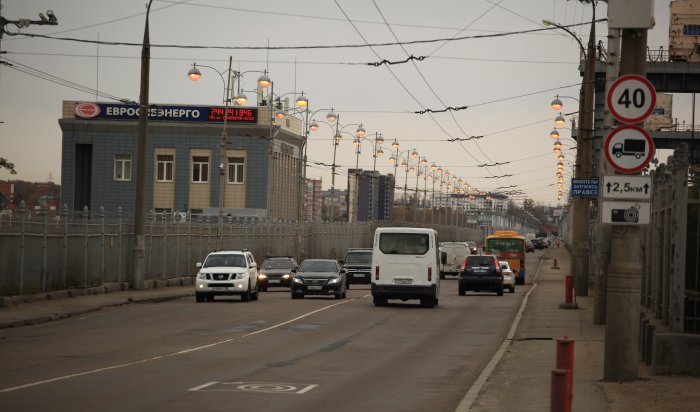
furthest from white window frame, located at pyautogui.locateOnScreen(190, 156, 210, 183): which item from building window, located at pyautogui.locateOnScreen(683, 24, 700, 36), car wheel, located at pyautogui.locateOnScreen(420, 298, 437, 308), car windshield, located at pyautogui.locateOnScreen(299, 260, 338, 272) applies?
car wheel, located at pyautogui.locateOnScreen(420, 298, 437, 308)

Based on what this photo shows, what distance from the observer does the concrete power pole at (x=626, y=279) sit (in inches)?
612

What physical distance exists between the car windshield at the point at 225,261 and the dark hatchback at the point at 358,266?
18772 mm

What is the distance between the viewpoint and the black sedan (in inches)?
1639

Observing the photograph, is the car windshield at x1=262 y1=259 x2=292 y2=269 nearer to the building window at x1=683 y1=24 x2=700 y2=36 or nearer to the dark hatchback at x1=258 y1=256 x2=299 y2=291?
the dark hatchback at x1=258 y1=256 x2=299 y2=291

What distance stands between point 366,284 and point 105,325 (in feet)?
112

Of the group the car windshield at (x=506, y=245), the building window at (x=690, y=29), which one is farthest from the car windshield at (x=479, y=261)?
the building window at (x=690, y=29)

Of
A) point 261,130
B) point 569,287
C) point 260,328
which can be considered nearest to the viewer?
point 260,328

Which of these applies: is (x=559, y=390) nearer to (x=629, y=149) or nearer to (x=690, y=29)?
(x=629, y=149)

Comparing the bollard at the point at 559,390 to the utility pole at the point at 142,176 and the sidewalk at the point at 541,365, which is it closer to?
the sidewalk at the point at 541,365

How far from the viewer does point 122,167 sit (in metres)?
102

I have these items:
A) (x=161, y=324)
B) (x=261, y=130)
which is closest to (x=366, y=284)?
(x=161, y=324)

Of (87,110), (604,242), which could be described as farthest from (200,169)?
(604,242)

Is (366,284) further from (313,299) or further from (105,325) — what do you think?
(105,325)

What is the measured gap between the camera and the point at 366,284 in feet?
202
